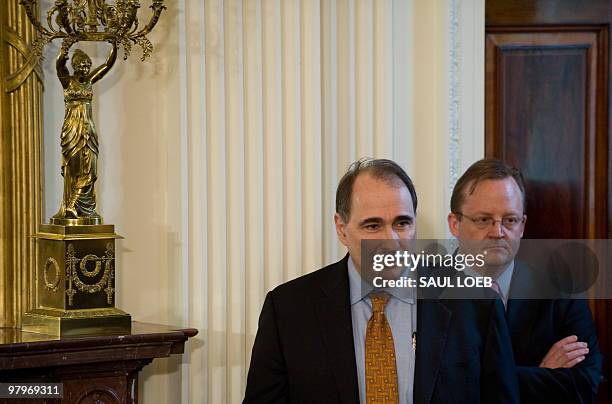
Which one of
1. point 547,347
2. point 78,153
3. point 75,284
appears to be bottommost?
point 547,347

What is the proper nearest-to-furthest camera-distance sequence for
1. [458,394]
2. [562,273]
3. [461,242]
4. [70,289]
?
[458,394] → [70,289] → [461,242] → [562,273]

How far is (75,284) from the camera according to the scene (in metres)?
3.06

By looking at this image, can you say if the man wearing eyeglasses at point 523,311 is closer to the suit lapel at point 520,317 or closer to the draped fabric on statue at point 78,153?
the suit lapel at point 520,317

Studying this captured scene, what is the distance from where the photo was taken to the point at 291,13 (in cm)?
356

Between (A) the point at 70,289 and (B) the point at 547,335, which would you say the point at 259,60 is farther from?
(B) the point at 547,335

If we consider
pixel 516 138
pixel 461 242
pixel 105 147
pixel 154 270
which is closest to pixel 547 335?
pixel 461 242

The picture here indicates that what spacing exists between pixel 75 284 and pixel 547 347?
138cm

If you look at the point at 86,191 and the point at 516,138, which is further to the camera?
the point at 516,138

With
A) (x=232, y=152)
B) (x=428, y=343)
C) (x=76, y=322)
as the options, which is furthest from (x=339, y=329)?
(x=232, y=152)

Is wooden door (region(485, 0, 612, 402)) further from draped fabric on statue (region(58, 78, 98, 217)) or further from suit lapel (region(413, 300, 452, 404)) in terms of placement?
draped fabric on statue (region(58, 78, 98, 217))

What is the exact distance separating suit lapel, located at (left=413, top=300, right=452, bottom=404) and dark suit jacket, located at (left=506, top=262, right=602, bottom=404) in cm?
36

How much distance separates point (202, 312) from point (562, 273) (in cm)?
124

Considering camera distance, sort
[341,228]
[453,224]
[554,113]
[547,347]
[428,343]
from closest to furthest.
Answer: [428,343]
[341,228]
[547,347]
[453,224]
[554,113]

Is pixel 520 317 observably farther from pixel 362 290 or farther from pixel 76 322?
pixel 76 322
